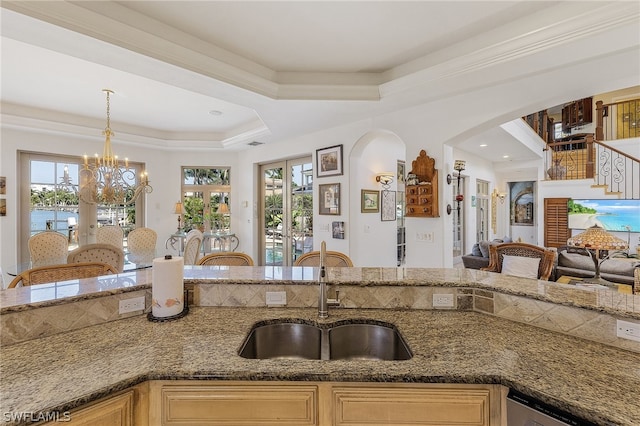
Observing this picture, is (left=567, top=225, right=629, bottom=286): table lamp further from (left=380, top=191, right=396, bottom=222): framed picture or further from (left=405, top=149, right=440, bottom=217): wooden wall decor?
(left=380, top=191, right=396, bottom=222): framed picture

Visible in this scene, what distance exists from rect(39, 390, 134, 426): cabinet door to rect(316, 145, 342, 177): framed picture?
11.7ft

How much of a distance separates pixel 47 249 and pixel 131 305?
115 inches

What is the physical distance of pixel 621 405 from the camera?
84 cm

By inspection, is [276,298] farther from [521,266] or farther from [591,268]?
[591,268]

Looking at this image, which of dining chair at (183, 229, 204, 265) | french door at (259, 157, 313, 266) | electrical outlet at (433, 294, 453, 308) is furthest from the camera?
french door at (259, 157, 313, 266)

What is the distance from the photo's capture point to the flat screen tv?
710 centimetres

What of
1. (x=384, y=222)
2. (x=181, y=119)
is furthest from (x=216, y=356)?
(x=181, y=119)

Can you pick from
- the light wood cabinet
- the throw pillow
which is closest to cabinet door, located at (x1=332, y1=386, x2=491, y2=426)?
the light wood cabinet

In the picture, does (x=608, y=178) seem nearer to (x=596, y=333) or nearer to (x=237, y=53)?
(x=596, y=333)

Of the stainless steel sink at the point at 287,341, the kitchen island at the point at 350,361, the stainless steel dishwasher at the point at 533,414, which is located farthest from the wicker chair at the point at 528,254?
the stainless steel sink at the point at 287,341

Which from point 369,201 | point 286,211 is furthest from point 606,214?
point 286,211

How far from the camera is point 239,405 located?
3.36 ft

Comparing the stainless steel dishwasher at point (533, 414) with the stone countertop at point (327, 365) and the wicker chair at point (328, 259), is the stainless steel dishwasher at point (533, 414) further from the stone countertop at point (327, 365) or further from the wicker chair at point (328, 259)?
the wicker chair at point (328, 259)

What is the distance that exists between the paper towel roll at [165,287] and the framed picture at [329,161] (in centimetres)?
302
